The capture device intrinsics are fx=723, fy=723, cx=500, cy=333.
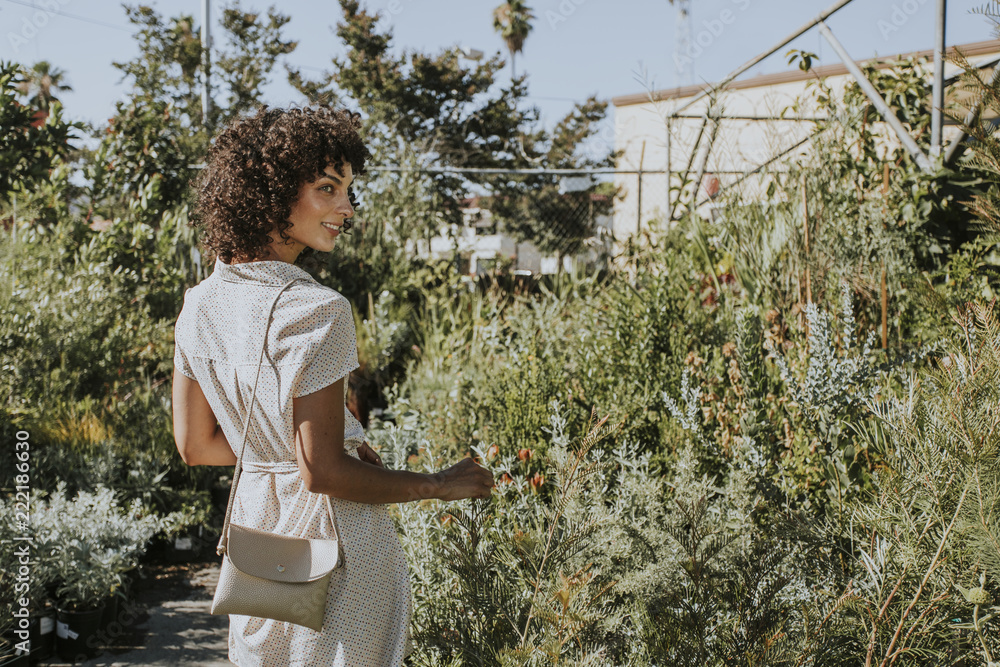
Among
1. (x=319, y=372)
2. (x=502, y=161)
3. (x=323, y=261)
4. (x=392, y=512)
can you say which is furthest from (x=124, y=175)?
(x=502, y=161)

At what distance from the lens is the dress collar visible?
1181mm

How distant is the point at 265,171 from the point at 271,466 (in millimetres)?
500

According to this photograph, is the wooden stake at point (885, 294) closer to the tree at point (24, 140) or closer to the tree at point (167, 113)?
the tree at point (167, 113)

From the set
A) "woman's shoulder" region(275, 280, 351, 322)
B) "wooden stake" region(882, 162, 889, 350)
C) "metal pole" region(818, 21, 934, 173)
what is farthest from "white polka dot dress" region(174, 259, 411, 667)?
"metal pole" region(818, 21, 934, 173)

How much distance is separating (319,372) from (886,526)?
1.23 metres

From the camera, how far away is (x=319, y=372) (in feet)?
3.52

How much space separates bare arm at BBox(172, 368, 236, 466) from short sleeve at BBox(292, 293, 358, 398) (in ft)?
1.14

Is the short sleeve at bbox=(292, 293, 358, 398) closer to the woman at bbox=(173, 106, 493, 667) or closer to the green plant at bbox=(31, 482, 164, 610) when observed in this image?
the woman at bbox=(173, 106, 493, 667)

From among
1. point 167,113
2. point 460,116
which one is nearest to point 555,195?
point 460,116

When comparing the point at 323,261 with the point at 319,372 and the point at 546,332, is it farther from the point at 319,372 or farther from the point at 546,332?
the point at 546,332

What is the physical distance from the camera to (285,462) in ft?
3.85

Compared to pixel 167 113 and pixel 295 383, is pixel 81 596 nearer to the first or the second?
pixel 295 383

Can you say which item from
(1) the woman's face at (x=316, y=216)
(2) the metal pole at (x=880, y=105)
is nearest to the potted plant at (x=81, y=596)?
(1) the woman's face at (x=316, y=216)

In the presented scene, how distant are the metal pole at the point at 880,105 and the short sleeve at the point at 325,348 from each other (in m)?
3.01
